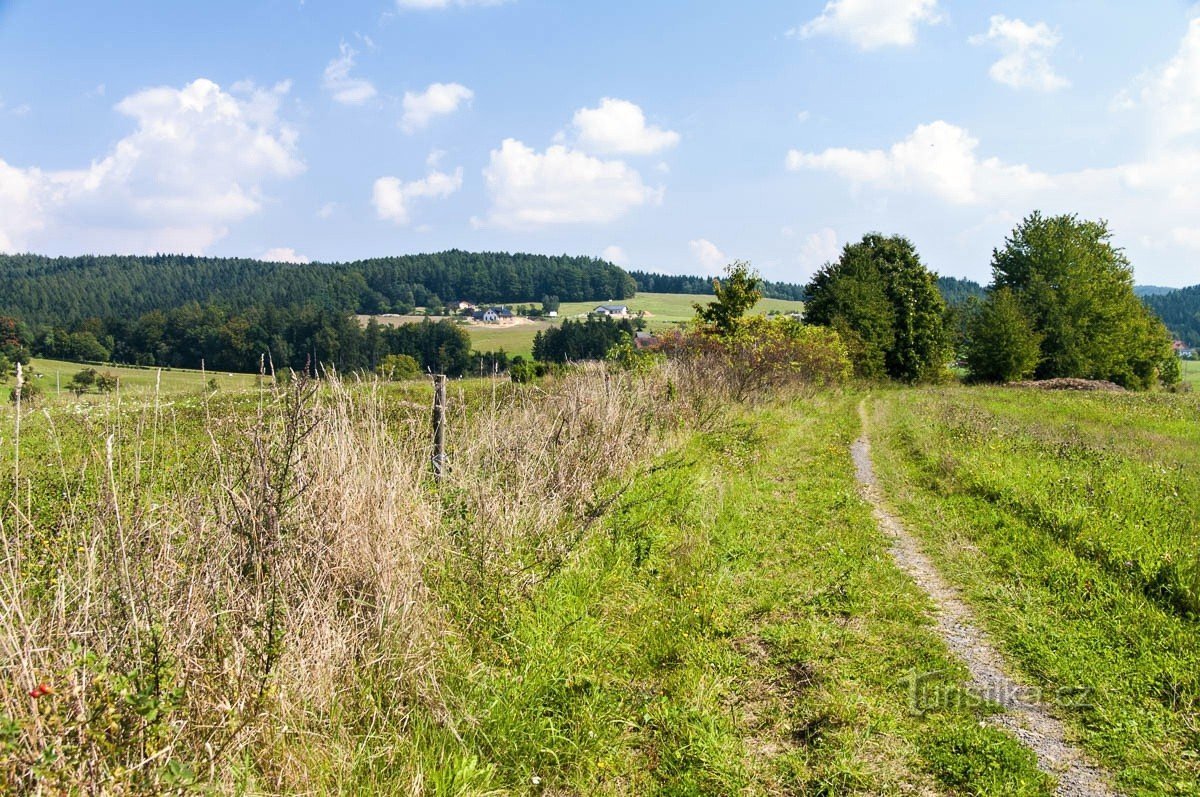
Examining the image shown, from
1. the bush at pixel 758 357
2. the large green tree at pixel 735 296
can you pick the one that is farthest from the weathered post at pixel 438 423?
the large green tree at pixel 735 296

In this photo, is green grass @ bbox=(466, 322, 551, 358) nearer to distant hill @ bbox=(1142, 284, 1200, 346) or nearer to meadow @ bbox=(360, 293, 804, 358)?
meadow @ bbox=(360, 293, 804, 358)

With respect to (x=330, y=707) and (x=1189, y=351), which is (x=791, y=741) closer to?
(x=330, y=707)

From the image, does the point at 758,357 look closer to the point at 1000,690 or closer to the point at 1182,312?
the point at 1000,690

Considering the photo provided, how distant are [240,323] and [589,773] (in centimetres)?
2882

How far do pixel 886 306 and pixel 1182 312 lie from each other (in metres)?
151

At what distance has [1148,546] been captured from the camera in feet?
20.2

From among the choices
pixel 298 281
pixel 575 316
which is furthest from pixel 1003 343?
pixel 298 281

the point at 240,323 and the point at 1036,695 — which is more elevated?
the point at 240,323

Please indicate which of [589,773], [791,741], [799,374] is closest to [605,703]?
[589,773]

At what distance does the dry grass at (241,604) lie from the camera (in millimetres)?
2340

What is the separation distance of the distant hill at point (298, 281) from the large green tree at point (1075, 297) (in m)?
81.3

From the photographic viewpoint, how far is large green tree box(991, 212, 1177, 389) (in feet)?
129

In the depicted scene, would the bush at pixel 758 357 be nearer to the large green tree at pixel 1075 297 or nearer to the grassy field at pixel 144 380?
the grassy field at pixel 144 380

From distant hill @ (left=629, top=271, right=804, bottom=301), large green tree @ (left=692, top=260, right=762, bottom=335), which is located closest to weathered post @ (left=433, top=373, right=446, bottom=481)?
large green tree @ (left=692, top=260, right=762, bottom=335)
